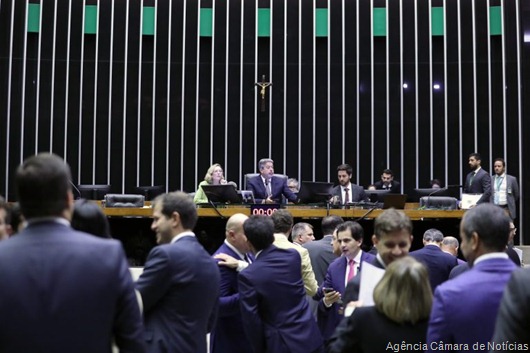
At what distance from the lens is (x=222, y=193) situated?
8555 mm

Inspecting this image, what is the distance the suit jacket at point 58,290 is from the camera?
196 cm

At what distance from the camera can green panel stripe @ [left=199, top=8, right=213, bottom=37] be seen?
1350cm

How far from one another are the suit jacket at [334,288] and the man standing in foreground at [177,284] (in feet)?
4.30

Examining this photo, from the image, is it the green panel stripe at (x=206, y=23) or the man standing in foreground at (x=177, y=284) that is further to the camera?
the green panel stripe at (x=206, y=23)

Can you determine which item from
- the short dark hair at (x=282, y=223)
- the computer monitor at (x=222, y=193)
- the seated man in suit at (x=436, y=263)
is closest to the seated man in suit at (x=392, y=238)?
the seated man in suit at (x=436, y=263)

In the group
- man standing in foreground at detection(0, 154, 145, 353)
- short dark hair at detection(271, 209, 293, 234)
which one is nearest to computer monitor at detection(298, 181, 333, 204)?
short dark hair at detection(271, 209, 293, 234)

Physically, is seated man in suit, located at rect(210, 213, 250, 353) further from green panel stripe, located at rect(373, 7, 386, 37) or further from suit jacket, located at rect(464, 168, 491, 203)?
green panel stripe, located at rect(373, 7, 386, 37)

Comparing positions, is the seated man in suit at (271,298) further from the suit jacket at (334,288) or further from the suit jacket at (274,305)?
the suit jacket at (334,288)

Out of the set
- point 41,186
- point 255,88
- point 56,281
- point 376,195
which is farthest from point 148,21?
point 56,281

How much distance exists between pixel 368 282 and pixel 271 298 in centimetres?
137

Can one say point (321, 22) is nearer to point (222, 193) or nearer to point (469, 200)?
point (469, 200)

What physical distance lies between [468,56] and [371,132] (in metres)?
2.19

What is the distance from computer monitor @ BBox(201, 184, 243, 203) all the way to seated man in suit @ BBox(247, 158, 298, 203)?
2.55ft

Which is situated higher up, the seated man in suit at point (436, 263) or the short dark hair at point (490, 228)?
the short dark hair at point (490, 228)
